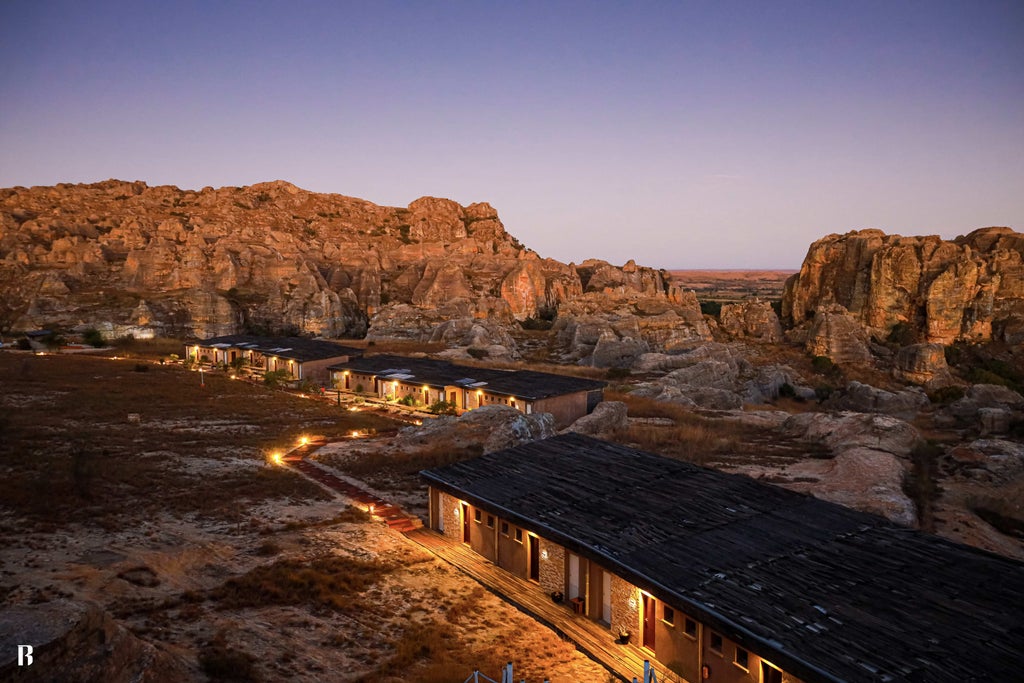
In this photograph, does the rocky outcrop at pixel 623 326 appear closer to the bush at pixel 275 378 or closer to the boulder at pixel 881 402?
the boulder at pixel 881 402

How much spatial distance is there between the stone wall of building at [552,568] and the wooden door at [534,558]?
0.32 meters

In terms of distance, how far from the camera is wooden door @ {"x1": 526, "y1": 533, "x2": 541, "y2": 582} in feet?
51.4

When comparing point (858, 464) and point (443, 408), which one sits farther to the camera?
point (443, 408)

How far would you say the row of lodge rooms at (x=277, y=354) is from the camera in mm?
53875

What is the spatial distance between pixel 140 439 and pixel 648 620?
1080 inches

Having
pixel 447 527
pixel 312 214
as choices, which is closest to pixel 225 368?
pixel 447 527

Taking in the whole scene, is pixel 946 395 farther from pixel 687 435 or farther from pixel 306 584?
pixel 306 584

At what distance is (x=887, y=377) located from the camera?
68.7m

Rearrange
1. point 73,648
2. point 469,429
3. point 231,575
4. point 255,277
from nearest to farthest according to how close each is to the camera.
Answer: point 73,648 → point 231,575 → point 469,429 → point 255,277

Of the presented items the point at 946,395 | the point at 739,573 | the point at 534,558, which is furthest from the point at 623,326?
the point at 739,573

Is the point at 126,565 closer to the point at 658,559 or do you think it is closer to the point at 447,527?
the point at 447,527

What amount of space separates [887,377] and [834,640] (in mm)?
69163

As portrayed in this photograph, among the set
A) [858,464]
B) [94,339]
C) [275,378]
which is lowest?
[858,464]

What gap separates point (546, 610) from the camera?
14.4 meters
